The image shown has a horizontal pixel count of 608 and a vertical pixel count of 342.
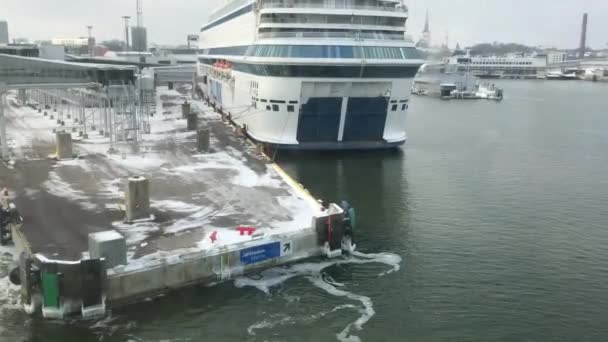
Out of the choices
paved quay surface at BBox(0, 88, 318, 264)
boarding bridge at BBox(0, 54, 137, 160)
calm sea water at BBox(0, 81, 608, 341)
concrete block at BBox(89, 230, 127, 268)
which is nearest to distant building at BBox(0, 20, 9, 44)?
paved quay surface at BBox(0, 88, 318, 264)

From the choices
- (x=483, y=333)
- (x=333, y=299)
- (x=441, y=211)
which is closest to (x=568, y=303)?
(x=483, y=333)

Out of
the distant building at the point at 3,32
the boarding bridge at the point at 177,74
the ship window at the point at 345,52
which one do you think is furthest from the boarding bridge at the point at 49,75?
the boarding bridge at the point at 177,74

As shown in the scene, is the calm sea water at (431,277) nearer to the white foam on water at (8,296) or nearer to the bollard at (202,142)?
the white foam on water at (8,296)

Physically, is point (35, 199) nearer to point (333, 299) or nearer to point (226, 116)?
point (333, 299)

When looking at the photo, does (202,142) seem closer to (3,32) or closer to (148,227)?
(148,227)

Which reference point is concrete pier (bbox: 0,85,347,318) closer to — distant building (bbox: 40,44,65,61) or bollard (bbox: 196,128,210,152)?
bollard (bbox: 196,128,210,152)

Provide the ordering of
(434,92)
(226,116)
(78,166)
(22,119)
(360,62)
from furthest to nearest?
(434,92) → (226,116) → (22,119) → (360,62) → (78,166)

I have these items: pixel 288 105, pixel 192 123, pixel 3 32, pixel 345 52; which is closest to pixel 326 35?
pixel 345 52
